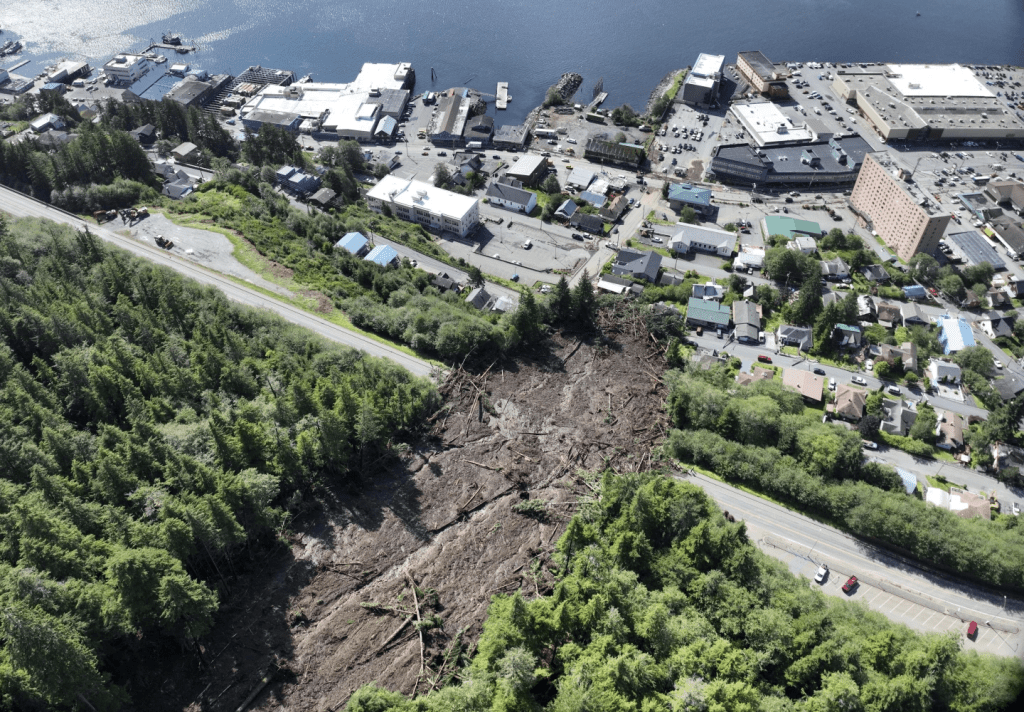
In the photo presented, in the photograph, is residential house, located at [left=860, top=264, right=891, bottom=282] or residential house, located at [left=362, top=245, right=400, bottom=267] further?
residential house, located at [left=860, top=264, right=891, bottom=282]

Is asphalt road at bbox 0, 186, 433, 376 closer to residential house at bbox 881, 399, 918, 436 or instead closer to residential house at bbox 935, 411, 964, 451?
residential house at bbox 881, 399, 918, 436

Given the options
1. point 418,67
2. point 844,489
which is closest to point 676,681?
point 844,489

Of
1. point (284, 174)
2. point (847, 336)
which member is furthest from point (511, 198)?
point (847, 336)

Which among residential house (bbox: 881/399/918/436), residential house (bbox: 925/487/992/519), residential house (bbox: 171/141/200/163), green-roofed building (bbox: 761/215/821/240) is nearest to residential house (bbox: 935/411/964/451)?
residential house (bbox: 881/399/918/436)

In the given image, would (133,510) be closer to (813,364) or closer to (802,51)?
(813,364)

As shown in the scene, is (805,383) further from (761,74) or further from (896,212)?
(761,74)

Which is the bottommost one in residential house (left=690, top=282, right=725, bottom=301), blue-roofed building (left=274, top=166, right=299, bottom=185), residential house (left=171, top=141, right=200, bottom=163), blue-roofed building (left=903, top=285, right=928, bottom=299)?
blue-roofed building (left=903, top=285, right=928, bottom=299)

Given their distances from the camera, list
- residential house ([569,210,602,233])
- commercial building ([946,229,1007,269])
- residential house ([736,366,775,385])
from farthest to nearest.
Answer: residential house ([569,210,602,233]), commercial building ([946,229,1007,269]), residential house ([736,366,775,385])
